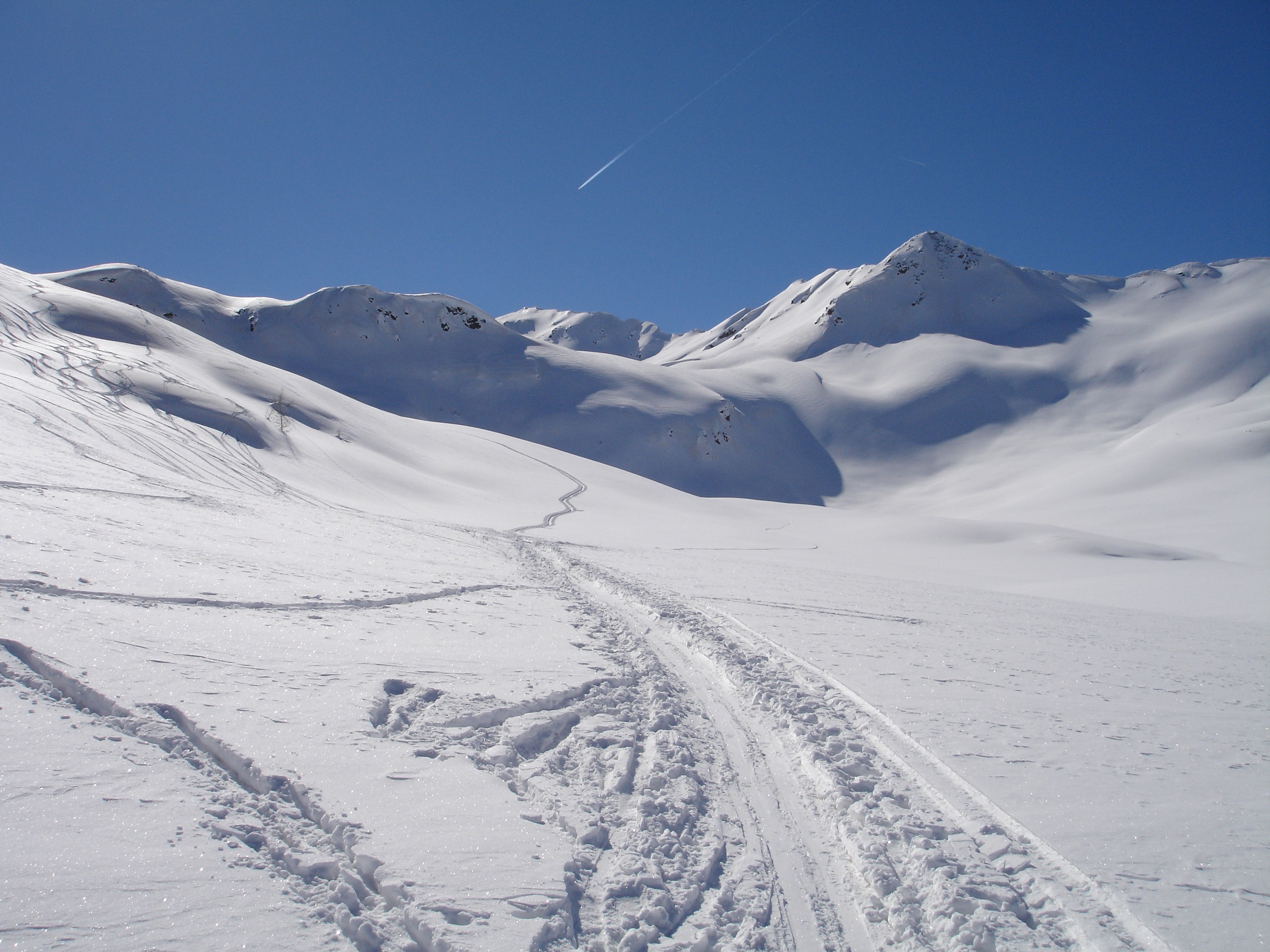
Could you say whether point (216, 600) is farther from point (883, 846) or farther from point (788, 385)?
point (788, 385)

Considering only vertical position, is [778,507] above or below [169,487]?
above

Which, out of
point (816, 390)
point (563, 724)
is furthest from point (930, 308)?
point (563, 724)

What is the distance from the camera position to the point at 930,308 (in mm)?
89125

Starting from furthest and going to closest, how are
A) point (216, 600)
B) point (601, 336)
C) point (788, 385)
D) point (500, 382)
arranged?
point (601, 336) → point (788, 385) → point (500, 382) → point (216, 600)

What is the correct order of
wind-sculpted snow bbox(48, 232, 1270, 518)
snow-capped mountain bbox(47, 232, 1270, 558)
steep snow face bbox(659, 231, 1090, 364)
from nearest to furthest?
snow-capped mountain bbox(47, 232, 1270, 558) → wind-sculpted snow bbox(48, 232, 1270, 518) → steep snow face bbox(659, 231, 1090, 364)

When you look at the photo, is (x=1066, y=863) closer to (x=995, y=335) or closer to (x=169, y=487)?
(x=169, y=487)

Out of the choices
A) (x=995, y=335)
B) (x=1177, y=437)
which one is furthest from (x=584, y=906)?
(x=995, y=335)

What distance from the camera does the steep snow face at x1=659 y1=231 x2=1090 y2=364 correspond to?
8538 centimetres

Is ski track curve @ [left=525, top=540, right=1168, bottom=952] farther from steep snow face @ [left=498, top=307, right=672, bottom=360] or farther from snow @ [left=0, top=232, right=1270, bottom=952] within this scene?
steep snow face @ [left=498, top=307, right=672, bottom=360]

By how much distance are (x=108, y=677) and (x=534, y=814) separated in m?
2.78

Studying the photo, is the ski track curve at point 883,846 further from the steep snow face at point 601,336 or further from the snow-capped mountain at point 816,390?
the steep snow face at point 601,336

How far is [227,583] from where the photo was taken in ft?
22.2

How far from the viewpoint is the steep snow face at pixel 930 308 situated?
280ft

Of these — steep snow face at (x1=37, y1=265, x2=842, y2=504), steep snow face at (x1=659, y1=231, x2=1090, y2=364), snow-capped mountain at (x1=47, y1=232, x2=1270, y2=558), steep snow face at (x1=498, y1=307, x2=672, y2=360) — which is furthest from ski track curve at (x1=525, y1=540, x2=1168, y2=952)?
steep snow face at (x1=498, y1=307, x2=672, y2=360)
